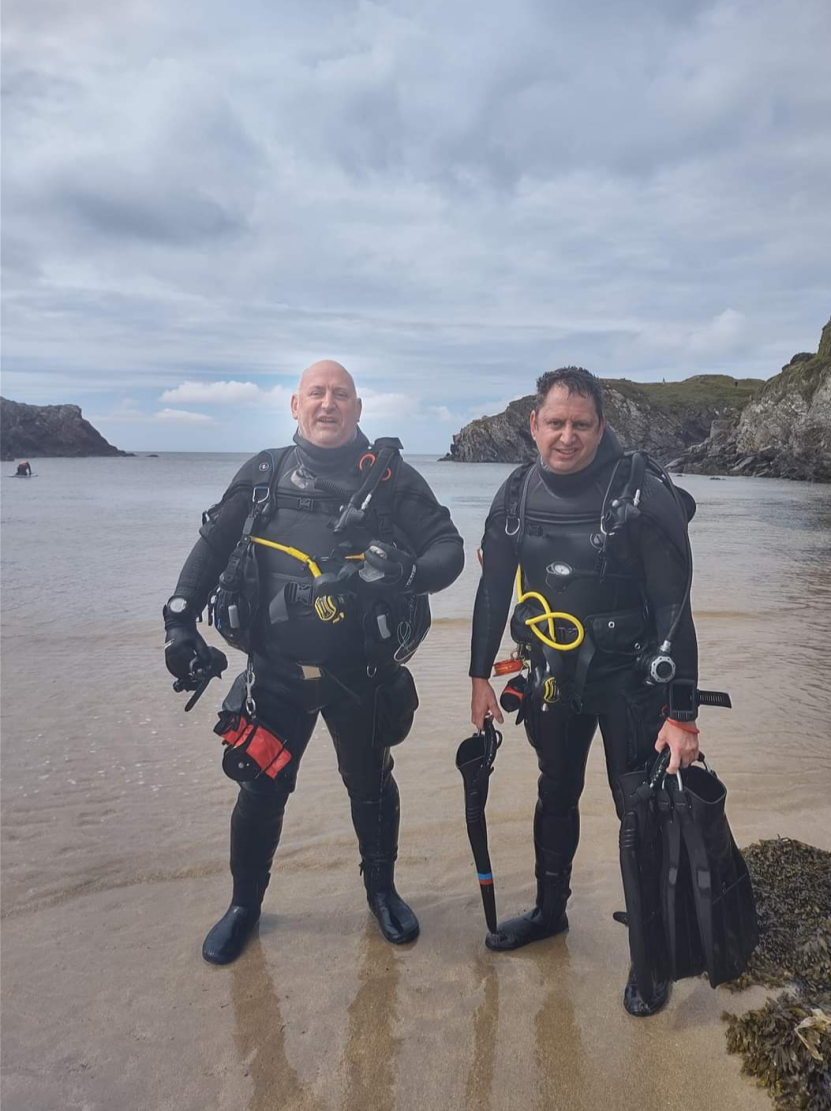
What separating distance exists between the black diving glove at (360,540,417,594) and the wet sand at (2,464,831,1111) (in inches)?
67.2

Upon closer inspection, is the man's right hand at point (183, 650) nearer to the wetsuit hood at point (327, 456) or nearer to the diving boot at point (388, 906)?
the wetsuit hood at point (327, 456)

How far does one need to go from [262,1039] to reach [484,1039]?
33.8 inches

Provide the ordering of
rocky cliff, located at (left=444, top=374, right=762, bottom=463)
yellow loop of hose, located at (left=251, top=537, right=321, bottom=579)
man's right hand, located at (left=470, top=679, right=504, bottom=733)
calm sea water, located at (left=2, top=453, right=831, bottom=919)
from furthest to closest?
rocky cliff, located at (left=444, top=374, right=762, bottom=463) → calm sea water, located at (left=2, top=453, right=831, bottom=919) → man's right hand, located at (left=470, top=679, right=504, bottom=733) → yellow loop of hose, located at (left=251, top=537, right=321, bottom=579)

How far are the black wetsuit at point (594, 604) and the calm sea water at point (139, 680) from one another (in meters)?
2.52

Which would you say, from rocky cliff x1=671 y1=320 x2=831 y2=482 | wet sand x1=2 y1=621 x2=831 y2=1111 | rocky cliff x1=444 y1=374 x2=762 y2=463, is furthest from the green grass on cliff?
wet sand x1=2 y1=621 x2=831 y2=1111

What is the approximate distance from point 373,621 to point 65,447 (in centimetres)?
13117

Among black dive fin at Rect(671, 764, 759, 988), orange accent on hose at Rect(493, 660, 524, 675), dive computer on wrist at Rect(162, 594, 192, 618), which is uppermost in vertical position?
→ dive computer on wrist at Rect(162, 594, 192, 618)

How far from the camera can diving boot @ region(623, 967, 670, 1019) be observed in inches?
109

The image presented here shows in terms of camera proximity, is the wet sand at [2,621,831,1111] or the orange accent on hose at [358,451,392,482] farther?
the orange accent on hose at [358,451,392,482]

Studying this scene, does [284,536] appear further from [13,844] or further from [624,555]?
[13,844]

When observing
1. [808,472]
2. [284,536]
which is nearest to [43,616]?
[284,536]

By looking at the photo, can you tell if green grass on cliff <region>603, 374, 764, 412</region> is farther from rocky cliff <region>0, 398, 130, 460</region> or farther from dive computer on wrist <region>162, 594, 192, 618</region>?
dive computer on wrist <region>162, 594, 192, 618</region>

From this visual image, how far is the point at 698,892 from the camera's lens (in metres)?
2.51

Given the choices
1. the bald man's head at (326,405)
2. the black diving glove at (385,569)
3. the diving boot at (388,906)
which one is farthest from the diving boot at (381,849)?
the bald man's head at (326,405)
